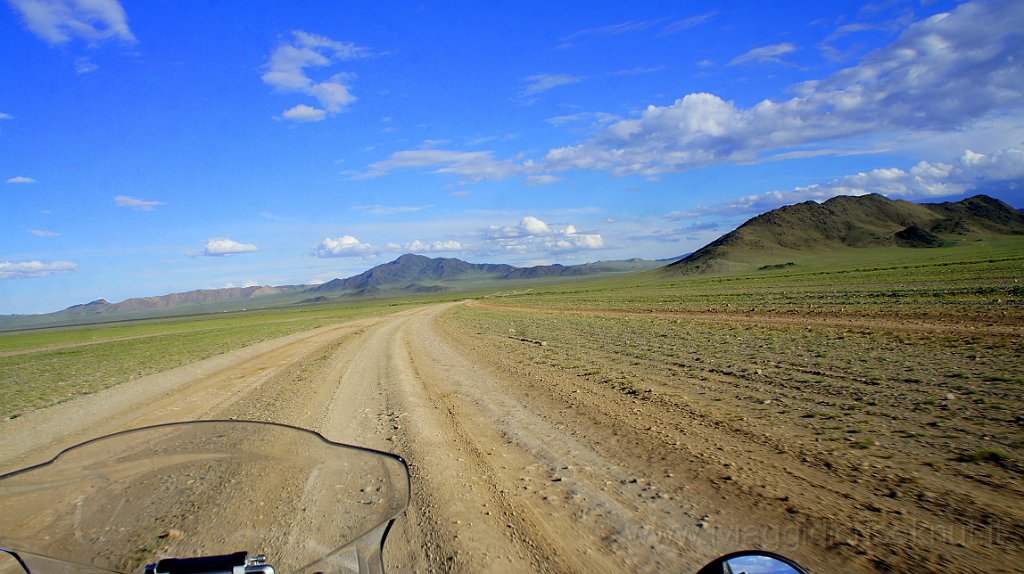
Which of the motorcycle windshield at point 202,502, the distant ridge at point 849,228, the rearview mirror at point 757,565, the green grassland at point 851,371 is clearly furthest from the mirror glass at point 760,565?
the distant ridge at point 849,228

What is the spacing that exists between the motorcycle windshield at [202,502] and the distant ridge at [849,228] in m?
142

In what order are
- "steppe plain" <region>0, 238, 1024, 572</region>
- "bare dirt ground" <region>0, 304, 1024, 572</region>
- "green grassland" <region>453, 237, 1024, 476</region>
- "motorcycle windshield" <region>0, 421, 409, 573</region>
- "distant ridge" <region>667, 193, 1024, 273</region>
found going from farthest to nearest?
"distant ridge" <region>667, 193, 1024, 273</region> → "green grassland" <region>453, 237, 1024, 476</region> → "steppe plain" <region>0, 238, 1024, 572</region> → "bare dirt ground" <region>0, 304, 1024, 572</region> → "motorcycle windshield" <region>0, 421, 409, 573</region>

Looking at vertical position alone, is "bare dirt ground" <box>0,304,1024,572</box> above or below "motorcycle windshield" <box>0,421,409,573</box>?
below

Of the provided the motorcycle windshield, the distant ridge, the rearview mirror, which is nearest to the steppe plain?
the motorcycle windshield

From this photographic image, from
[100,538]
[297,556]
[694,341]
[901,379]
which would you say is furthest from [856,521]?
[694,341]

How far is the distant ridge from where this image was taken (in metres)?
146

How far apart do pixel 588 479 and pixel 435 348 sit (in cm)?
1550

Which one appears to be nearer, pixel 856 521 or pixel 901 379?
pixel 856 521

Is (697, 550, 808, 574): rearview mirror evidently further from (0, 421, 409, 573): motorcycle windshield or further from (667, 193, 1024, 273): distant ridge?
(667, 193, 1024, 273): distant ridge

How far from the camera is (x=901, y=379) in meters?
9.52

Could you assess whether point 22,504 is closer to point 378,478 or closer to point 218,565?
point 218,565

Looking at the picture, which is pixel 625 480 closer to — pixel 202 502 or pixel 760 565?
pixel 760 565

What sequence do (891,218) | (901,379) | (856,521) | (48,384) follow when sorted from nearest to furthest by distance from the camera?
1. (856,521)
2. (901,379)
3. (48,384)
4. (891,218)

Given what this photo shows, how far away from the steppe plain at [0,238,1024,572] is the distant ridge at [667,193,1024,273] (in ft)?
428
